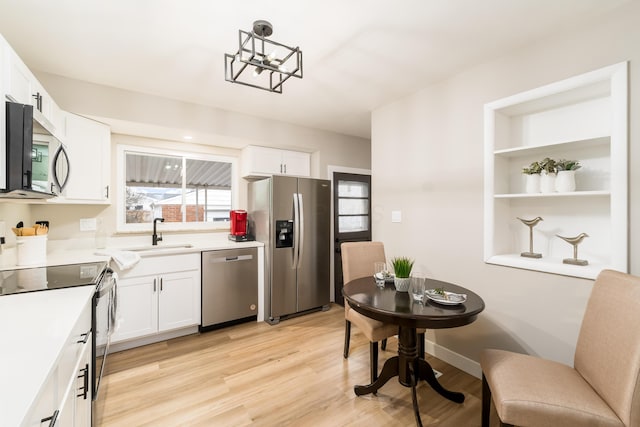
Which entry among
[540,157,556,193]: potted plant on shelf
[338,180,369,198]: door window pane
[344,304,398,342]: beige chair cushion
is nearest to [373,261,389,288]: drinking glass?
[344,304,398,342]: beige chair cushion

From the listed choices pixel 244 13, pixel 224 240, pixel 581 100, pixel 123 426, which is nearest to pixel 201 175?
pixel 224 240

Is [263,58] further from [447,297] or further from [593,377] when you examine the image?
[593,377]

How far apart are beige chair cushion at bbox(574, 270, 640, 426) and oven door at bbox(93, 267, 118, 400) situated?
2.57 metres

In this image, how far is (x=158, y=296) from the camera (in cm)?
269

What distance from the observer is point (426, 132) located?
2.60 m

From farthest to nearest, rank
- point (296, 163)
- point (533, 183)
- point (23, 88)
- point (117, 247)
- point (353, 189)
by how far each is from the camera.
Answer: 1. point (353, 189)
2. point (296, 163)
3. point (117, 247)
4. point (533, 183)
5. point (23, 88)

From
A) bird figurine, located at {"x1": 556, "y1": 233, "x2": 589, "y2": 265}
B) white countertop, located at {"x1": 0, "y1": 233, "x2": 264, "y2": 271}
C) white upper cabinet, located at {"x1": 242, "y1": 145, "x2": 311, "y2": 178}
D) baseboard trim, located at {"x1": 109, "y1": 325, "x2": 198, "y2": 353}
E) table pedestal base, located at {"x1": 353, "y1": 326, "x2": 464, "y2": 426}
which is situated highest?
white upper cabinet, located at {"x1": 242, "y1": 145, "x2": 311, "y2": 178}

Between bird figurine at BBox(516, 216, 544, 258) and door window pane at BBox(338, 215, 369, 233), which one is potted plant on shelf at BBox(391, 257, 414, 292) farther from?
door window pane at BBox(338, 215, 369, 233)

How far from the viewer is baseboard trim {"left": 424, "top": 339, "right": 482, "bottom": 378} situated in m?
2.18

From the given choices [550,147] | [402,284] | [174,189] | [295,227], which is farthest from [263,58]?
[174,189]

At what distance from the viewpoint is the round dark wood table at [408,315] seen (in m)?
1.47

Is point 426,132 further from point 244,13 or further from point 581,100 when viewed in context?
point 244,13

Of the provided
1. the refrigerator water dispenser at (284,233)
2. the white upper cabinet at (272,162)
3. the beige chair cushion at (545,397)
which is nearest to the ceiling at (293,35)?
the white upper cabinet at (272,162)

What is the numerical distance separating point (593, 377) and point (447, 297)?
69 cm
